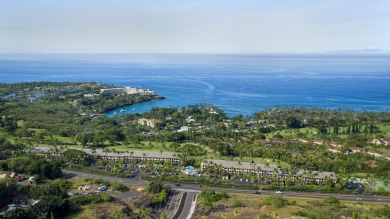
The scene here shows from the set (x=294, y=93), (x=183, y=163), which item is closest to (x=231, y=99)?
(x=294, y=93)

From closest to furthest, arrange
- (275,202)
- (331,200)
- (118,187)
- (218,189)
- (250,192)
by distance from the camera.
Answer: (275,202) < (331,200) < (118,187) < (250,192) < (218,189)

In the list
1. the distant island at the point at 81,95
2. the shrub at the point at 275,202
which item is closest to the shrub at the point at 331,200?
the shrub at the point at 275,202

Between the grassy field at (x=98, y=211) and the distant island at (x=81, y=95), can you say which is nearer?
the grassy field at (x=98, y=211)

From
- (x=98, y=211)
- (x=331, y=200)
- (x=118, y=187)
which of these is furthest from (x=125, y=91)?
(x=331, y=200)

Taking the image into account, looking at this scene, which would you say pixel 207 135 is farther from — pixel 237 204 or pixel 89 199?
pixel 89 199

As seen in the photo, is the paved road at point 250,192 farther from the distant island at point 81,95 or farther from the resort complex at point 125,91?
the resort complex at point 125,91

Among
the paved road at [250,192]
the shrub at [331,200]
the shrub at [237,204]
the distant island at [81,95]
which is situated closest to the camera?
the shrub at [237,204]

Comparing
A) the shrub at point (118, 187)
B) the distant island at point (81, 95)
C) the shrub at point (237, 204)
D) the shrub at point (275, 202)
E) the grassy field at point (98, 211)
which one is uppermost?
the distant island at point (81, 95)

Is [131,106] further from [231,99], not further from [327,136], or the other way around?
[327,136]

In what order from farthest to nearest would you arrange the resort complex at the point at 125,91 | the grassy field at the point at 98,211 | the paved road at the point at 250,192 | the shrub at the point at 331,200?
the resort complex at the point at 125,91 < the paved road at the point at 250,192 < the shrub at the point at 331,200 < the grassy field at the point at 98,211

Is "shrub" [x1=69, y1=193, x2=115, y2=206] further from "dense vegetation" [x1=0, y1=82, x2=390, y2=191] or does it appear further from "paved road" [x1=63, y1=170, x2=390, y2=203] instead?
"dense vegetation" [x1=0, y1=82, x2=390, y2=191]

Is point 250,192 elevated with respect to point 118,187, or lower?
lower
